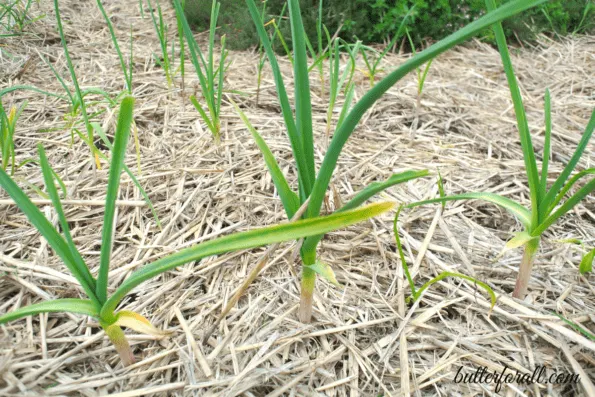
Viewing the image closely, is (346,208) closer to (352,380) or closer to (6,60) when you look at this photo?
(352,380)

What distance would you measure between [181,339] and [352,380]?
1.21ft

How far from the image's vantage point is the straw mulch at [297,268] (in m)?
0.91

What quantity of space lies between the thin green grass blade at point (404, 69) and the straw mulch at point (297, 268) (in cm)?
35

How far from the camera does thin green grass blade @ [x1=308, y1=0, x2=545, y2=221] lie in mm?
518

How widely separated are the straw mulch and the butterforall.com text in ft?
0.04

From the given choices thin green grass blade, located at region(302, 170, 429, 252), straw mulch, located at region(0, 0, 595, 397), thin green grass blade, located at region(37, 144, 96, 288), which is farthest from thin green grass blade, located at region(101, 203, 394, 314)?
straw mulch, located at region(0, 0, 595, 397)

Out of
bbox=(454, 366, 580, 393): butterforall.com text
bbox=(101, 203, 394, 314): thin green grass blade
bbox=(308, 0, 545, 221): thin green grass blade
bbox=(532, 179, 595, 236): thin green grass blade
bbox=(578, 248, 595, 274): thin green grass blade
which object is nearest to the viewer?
bbox=(308, 0, 545, 221): thin green grass blade

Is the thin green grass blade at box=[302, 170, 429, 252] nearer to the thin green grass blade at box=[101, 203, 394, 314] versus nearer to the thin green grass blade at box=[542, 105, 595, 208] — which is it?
the thin green grass blade at box=[101, 203, 394, 314]

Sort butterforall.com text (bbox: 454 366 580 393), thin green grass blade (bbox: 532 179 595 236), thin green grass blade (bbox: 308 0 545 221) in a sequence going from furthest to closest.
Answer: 1. butterforall.com text (bbox: 454 366 580 393)
2. thin green grass blade (bbox: 532 179 595 236)
3. thin green grass blade (bbox: 308 0 545 221)

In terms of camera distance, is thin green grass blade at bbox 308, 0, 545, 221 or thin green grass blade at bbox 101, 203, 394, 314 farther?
thin green grass blade at bbox 101, 203, 394, 314

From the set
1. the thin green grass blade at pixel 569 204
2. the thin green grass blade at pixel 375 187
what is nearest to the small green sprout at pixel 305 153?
the thin green grass blade at pixel 375 187

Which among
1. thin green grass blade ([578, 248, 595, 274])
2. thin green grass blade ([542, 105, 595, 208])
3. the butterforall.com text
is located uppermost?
thin green grass blade ([542, 105, 595, 208])

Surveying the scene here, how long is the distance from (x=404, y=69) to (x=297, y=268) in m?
0.70

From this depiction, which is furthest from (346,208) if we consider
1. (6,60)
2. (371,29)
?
(6,60)
